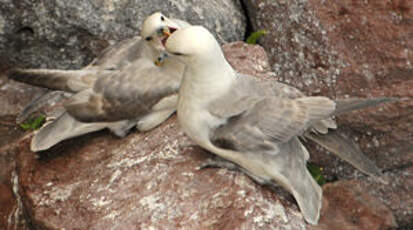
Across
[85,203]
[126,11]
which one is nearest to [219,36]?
[126,11]

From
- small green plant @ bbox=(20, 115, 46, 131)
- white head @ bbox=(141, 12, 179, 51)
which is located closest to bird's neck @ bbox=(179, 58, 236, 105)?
white head @ bbox=(141, 12, 179, 51)

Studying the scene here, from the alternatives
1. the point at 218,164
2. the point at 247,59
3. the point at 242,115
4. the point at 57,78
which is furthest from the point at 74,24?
the point at 242,115

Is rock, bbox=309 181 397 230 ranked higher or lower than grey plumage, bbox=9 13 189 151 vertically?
lower

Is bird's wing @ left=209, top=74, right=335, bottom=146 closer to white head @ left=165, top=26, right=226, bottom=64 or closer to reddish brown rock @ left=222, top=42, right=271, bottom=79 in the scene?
white head @ left=165, top=26, right=226, bottom=64

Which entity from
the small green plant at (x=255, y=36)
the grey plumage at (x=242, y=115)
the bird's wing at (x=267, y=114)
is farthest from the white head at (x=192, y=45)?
the small green plant at (x=255, y=36)

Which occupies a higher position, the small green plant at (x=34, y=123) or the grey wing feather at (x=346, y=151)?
the grey wing feather at (x=346, y=151)

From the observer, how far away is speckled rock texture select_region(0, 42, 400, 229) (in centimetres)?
326

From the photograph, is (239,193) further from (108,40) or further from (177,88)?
(108,40)

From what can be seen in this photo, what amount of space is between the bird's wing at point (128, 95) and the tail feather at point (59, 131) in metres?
0.09

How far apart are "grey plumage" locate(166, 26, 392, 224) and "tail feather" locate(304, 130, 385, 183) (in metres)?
0.16

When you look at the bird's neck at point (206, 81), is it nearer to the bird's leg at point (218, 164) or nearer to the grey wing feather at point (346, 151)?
the bird's leg at point (218, 164)

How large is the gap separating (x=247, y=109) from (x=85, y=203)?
1.14 m

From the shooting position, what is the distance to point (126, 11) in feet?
16.3

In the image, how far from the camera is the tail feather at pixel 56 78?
13.2ft
